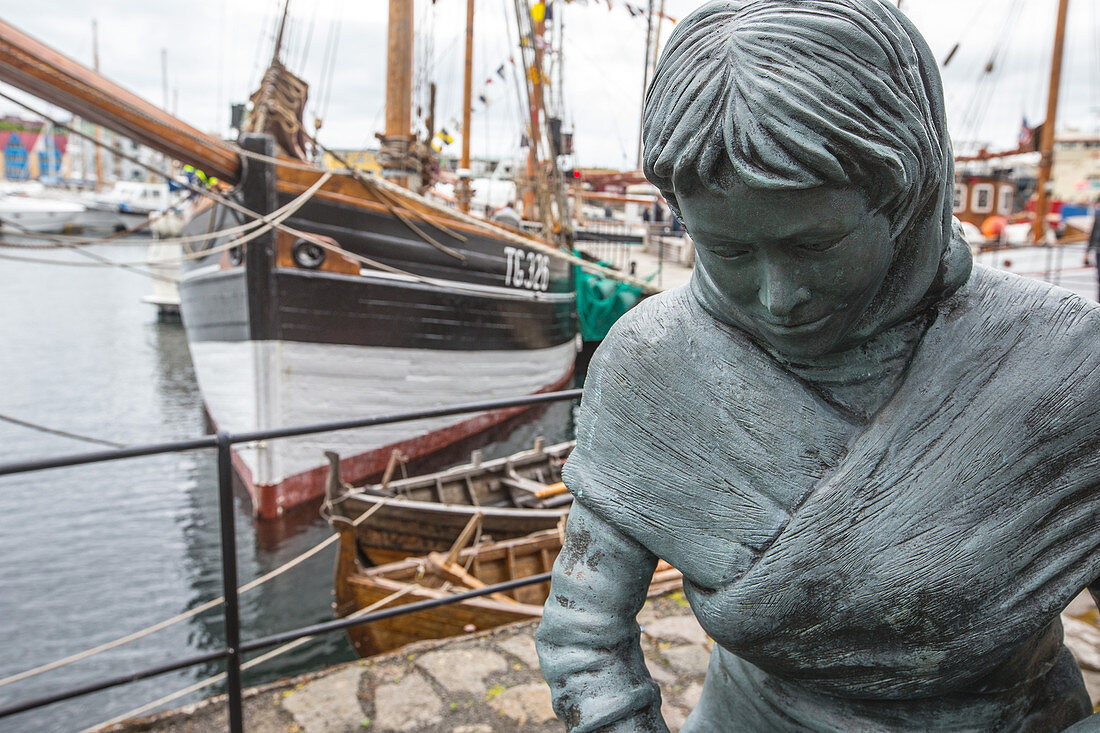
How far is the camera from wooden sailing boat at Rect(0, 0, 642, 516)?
9.35m

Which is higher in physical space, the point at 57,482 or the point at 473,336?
the point at 473,336

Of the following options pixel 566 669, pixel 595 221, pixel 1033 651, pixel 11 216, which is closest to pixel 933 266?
pixel 1033 651

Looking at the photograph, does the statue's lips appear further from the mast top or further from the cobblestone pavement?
the mast top

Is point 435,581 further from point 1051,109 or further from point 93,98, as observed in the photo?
point 1051,109

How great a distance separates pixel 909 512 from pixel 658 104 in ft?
1.73

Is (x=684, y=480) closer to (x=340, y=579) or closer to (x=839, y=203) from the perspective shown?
(x=839, y=203)

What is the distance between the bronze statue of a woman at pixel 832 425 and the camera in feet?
2.65

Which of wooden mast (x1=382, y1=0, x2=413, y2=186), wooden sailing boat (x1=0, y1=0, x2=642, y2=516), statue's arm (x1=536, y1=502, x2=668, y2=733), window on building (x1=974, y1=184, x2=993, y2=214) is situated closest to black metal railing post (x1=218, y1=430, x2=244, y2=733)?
statue's arm (x1=536, y1=502, x2=668, y2=733)

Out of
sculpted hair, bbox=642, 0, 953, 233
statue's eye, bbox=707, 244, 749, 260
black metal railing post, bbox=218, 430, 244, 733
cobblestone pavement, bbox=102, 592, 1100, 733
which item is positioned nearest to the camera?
sculpted hair, bbox=642, 0, 953, 233

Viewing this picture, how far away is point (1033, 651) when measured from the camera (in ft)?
3.36

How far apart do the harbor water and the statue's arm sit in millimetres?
3311

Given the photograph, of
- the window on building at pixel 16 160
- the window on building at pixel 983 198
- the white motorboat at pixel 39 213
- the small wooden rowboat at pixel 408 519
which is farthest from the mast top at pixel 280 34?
the window on building at pixel 16 160

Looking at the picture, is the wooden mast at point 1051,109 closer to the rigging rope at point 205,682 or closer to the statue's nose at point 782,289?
the rigging rope at point 205,682

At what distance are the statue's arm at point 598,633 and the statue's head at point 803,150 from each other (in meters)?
0.37
